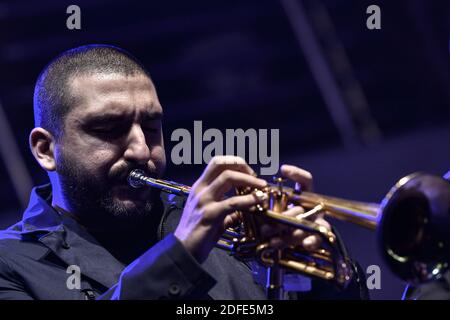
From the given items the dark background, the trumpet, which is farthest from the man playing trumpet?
the dark background

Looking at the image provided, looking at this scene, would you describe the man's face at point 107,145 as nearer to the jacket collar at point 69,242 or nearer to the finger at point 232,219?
the jacket collar at point 69,242

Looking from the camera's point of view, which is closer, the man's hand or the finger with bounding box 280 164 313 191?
the man's hand

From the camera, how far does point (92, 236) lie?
10.3 ft

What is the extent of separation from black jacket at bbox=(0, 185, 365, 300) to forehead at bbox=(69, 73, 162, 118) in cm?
47

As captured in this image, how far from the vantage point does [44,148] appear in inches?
128

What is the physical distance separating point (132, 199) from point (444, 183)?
1.26m

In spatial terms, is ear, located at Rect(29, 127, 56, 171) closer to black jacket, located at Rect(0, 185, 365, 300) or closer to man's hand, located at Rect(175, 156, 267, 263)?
black jacket, located at Rect(0, 185, 365, 300)

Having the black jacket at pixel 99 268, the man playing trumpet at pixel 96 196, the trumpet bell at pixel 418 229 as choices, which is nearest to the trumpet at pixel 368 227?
the trumpet bell at pixel 418 229

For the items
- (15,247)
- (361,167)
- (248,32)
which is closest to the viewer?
(15,247)

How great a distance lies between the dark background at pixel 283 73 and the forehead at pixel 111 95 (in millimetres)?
1933

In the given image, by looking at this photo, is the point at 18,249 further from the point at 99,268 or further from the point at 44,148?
the point at 44,148

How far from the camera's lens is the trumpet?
2.52 m
